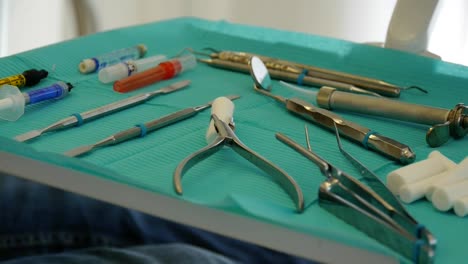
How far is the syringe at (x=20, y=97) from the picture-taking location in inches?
23.4

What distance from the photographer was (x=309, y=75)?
72 centimetres

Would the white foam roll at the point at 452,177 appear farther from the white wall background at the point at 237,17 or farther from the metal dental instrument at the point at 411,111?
the white wall background at the point at 237,17

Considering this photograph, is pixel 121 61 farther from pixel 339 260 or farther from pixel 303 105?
pixel 339 260

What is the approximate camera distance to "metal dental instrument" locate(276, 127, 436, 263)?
36cm

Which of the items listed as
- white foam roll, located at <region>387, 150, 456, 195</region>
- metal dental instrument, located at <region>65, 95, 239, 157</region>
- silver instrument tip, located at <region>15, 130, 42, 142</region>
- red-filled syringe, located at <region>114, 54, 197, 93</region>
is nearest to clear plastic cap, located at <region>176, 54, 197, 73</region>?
red-filled syringe, located at <region>114, 54, 197, 93</region>

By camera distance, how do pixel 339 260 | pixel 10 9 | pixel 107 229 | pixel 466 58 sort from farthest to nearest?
1. pixel 10 9
2. pixel 466 58
3. pixel 107 229
4. pixel 339 260

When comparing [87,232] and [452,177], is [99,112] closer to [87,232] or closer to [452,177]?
[87,232]

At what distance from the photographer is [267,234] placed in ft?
1.31

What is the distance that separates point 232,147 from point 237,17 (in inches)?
30.2

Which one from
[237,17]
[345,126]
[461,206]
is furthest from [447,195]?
[237,17]

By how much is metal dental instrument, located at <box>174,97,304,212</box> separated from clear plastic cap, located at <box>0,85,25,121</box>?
0.18 meters

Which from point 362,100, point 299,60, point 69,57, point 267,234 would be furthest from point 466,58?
point 267,234

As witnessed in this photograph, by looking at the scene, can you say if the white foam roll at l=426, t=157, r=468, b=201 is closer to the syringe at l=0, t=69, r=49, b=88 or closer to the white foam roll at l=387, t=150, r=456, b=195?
the white foam roll at l=387, t=150, r=456, b=195

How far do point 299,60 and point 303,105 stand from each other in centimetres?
20
